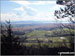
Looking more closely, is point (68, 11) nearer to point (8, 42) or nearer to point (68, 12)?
point (68, 12)

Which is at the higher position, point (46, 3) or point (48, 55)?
point (46, 3)

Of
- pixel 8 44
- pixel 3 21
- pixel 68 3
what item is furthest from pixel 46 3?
pixel 8 44

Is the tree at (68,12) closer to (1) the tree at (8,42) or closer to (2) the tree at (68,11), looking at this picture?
(2) the tree at (68,11)

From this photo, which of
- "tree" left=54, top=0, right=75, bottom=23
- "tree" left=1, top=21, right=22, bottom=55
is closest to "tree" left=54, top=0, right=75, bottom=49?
"tree" left=54, top=0, right=75, bottom=23

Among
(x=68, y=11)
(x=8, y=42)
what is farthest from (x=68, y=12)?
(x=8, y=42)

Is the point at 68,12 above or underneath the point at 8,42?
above

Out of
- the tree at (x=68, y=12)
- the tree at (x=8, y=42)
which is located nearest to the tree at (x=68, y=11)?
the tree at (x=68, y=12)

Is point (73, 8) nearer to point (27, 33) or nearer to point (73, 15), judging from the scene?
point (73, 15)

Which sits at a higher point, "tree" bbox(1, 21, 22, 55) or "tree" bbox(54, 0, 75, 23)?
"tree" bbox(54, 0, 75, 23)

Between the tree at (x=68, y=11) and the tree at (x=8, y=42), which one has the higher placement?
the tree at (x=68, y=11)

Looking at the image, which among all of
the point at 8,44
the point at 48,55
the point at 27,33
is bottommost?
the point at 48,55

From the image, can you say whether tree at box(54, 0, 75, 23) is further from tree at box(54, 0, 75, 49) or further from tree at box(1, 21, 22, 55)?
tree at box(1, 21, 22, 55)
